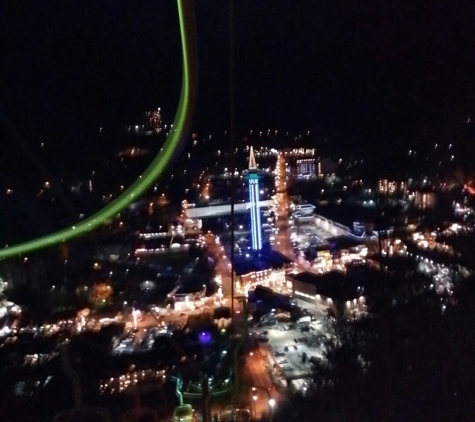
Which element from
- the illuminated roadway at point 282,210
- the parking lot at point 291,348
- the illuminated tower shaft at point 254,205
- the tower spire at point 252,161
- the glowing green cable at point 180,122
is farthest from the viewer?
the illuminated roadway at point 282,210

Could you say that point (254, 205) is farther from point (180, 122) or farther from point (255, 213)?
point (180, 122)

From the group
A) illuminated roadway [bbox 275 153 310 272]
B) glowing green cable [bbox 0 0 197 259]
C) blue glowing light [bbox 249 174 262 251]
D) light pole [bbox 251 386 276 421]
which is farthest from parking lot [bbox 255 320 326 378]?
blue glowing light [bbox 249 174 262 251]

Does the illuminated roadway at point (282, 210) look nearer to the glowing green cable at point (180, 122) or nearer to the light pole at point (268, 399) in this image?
the light pole at point (268, 399)

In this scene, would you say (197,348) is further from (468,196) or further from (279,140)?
(279,140)

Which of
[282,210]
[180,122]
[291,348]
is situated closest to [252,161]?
[282,210]

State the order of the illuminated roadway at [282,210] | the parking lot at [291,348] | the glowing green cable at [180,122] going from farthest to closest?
the illuminated roadway at [282,210] → the parking lot at [291,348] → the glowing green cable at [180,122]

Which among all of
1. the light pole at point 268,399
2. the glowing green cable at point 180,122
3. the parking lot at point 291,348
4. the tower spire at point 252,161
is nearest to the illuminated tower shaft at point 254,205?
the tower spire at point 252,161

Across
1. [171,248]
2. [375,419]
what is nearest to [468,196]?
[375,419]
